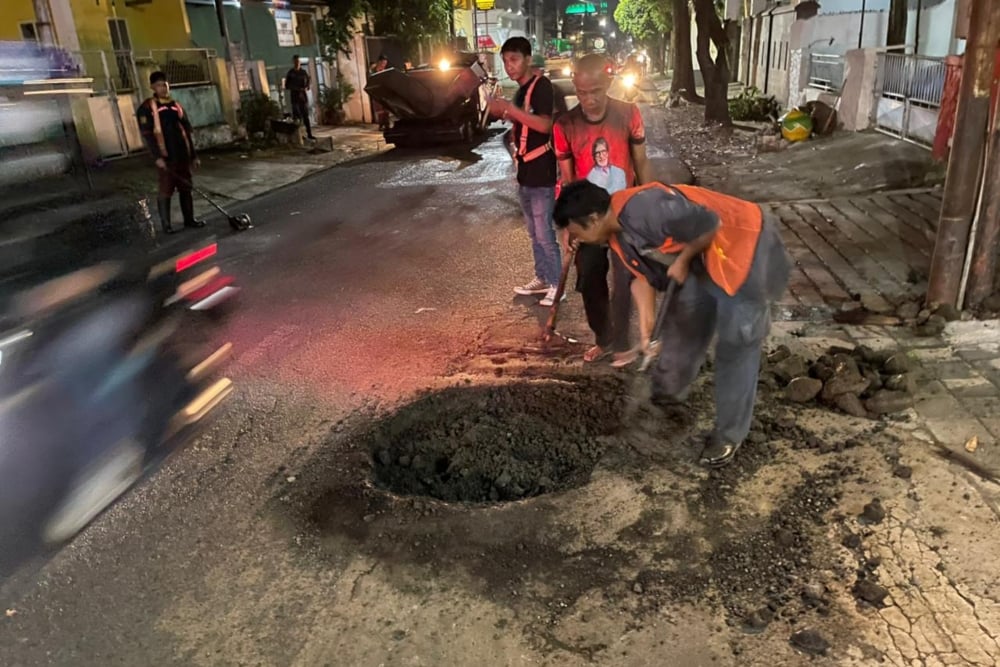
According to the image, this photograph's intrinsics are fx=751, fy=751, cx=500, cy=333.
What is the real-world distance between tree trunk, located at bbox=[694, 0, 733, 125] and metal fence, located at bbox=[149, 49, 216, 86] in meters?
11.8

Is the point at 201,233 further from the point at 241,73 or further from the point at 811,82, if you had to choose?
the point at 811,82

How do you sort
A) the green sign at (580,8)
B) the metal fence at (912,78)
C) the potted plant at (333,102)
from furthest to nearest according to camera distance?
1. the green sign at (580,8)
2. the potted plant at (333,102)
3. the metal fence at (912,78)

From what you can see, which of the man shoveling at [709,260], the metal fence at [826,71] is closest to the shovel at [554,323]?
the man shoveling at [709,260]

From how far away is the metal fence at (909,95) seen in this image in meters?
10.6

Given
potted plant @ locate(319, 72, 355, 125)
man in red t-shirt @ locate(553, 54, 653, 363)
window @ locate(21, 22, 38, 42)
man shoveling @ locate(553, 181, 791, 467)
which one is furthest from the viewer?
potted plant @ locate(319, 72, 355, 125)

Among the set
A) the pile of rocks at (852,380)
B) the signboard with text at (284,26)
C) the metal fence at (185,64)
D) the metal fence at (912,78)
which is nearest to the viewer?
the pile of rocks at (852,380)

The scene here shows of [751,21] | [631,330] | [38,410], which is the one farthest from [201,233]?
[751,21]

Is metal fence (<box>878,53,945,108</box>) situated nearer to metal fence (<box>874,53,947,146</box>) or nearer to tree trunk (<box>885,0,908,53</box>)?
metal fence (<box>874,53,947,146</box>)

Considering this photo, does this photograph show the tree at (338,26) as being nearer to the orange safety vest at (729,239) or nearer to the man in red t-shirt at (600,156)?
the man in red t-shirt at (600,156)

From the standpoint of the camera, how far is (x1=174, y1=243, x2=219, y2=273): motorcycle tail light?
25.4ft

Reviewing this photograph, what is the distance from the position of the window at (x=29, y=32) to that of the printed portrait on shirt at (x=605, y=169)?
14.2 meters

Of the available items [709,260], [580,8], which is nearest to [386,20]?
[709,260]

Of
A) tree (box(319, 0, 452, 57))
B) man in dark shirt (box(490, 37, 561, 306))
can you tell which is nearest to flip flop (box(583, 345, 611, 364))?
man in dark shirt (box(490, 37, 561, 306))

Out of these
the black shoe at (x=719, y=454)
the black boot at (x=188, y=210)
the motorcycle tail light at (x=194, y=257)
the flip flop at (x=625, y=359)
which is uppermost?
the black boot at (x=188, y=210)
